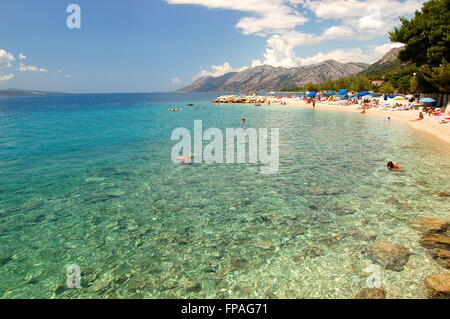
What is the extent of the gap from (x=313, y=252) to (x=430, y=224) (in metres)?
4.68

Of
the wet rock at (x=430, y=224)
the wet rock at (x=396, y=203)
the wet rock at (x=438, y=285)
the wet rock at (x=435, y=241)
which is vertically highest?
the wet rock at (x=396, y=203)

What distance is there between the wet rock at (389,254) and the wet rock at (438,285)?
651mm

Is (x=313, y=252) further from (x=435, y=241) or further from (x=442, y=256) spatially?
(x=435, y=241)

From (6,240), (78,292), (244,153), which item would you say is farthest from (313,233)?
(244,153)

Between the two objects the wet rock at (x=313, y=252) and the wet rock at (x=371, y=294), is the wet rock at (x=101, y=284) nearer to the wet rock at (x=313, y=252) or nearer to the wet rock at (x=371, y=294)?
the wet rock at (x=313, y=252)

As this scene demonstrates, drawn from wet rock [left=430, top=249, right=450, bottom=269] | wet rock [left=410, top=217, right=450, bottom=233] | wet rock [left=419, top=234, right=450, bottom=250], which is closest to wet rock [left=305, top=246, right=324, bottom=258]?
wet rock [left=430, top=249, right=450, bottom=269]

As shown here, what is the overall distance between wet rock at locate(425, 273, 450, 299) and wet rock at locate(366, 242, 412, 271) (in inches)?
25.6

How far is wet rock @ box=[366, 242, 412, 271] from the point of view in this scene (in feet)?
22.0

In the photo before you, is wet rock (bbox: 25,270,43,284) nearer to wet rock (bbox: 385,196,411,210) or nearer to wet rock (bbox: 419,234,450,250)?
wet rock (bbox: 419,234,450,250)

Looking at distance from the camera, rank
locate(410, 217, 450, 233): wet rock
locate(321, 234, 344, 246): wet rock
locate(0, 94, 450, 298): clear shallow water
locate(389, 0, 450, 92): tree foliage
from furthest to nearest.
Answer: locate(389, 0, 450, 92): tree foliage, locate(410, 217, 450, 233): wet rock, locate(321, 234, 344, 246): wet rock, locate(0, 94, 450, 298): clear shallow water

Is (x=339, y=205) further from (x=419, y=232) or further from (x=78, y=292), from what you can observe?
(x=78, y=292)

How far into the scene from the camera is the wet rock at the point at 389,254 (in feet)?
22.0

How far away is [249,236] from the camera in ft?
27.0

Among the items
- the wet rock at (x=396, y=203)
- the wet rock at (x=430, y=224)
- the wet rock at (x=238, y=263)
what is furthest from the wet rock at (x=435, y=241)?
the wet rock at (x=238, y=263)
